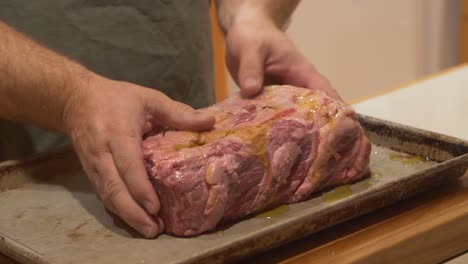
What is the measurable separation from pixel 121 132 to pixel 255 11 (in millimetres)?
595

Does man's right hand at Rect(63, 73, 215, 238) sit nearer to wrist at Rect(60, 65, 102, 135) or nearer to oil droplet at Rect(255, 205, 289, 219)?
wrist at Rect(60, 65, 102, 135)

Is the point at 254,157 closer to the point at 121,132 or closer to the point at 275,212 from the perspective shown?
the point at 275,212

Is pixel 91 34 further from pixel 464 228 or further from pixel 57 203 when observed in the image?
pixel 464 228

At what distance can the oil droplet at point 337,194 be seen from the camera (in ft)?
4.14

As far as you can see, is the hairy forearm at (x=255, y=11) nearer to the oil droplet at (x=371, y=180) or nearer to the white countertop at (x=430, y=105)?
the white countertop at (x=430, y=105)

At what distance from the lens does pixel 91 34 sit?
4.98 feet

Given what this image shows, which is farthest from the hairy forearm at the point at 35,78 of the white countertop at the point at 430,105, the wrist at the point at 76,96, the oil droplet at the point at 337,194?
the white countertop at the point at 430,105

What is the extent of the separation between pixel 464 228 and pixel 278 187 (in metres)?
0.28

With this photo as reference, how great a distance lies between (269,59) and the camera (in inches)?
59.7

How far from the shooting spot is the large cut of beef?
1.13 meters

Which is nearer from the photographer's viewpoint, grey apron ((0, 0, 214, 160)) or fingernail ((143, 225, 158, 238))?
fingernail ((143, 225, 158, 238))

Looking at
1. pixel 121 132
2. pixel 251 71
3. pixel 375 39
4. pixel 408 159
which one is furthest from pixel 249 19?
pixel 375 39

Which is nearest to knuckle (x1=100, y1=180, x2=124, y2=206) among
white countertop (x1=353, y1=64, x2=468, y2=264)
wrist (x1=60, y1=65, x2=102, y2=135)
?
wrist (x1=60, y1=65, x2=102, y2=135)

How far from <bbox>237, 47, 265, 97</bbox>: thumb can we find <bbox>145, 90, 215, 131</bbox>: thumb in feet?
0.59
